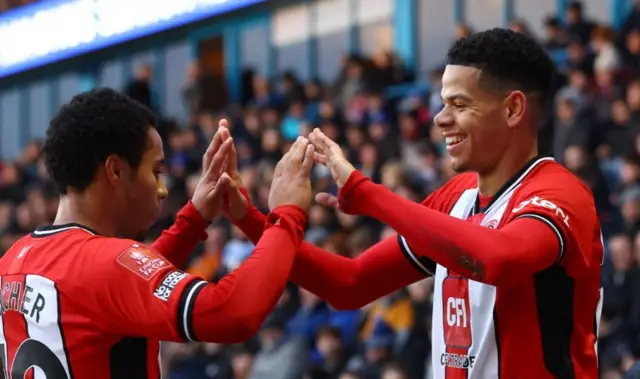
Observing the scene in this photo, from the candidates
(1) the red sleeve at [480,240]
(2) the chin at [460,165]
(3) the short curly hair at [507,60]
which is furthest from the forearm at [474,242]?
(3) the short curly hair at [507,60]

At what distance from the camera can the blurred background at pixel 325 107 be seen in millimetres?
9953

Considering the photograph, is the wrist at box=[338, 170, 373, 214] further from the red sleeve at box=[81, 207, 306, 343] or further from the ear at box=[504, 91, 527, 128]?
the ear at box=[504, 91, 527, 128]

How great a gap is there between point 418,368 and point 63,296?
6015 millimetres

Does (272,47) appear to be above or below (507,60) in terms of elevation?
below

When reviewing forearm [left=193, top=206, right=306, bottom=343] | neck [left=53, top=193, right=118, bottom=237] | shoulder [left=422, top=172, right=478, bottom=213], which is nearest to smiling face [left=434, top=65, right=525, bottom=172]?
shoulder [left=422, top=172, right=478, bottom=213]

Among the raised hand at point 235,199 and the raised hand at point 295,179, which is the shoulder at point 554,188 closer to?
the raised hand at point 295,179

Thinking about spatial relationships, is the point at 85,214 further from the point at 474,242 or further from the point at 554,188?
the point at 554,188

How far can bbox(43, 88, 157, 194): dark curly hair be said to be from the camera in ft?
12.5

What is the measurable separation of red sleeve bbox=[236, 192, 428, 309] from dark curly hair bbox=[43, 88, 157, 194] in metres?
0.81

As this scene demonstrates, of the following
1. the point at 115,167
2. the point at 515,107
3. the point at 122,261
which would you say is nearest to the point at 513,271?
the point at 515,107

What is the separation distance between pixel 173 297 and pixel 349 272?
1160 mm

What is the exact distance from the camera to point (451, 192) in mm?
4500

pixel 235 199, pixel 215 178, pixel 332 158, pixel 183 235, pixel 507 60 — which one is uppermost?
pixel 507 60

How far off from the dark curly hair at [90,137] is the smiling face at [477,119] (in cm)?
107
